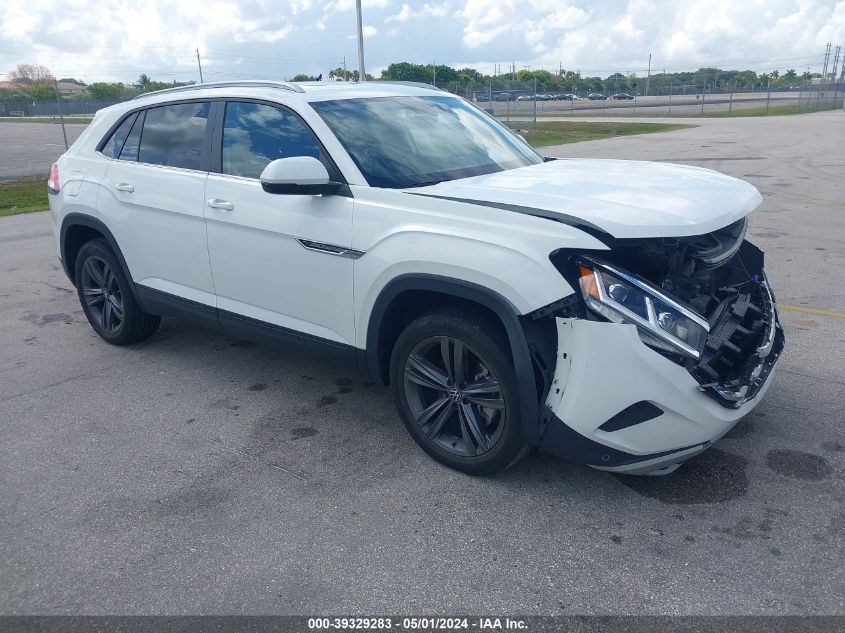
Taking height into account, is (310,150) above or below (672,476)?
above

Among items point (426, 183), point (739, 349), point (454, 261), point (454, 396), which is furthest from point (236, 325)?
point (739, 349)

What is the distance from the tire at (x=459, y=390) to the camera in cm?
322

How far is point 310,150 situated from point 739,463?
2.68m

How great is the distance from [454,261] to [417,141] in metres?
1.21

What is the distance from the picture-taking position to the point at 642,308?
116 inches

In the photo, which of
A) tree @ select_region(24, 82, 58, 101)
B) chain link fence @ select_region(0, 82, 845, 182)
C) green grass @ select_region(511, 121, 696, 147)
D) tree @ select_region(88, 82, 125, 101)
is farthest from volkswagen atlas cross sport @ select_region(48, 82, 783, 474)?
tree @ select_region(24, 82, 58, 101)

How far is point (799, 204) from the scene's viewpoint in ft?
35.2

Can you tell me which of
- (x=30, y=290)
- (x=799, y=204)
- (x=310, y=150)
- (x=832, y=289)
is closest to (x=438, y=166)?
(x=310, y=150)

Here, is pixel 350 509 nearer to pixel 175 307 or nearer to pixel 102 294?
pixel 175 307

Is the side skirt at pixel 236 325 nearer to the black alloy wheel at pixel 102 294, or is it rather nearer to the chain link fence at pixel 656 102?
the black alloy wheel at pixel 102 294

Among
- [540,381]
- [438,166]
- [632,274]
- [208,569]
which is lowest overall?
[208,569]

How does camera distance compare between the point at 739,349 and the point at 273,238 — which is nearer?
the point at 739,349

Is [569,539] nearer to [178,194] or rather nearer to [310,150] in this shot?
[310,150]

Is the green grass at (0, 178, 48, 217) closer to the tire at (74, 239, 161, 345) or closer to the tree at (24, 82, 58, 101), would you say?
the tire at (74, 239, 161, 345)
